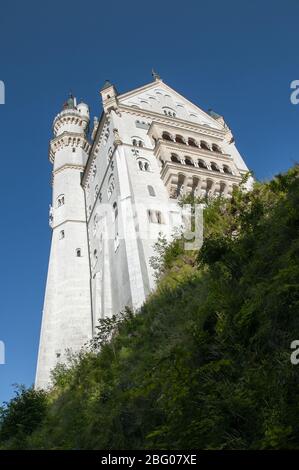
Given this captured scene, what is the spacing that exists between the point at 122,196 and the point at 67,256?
9.94 m

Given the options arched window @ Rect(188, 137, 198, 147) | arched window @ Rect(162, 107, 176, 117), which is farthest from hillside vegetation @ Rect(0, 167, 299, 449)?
arched window @ Rect(162, 107, 176, 117)

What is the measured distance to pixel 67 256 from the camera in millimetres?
37875

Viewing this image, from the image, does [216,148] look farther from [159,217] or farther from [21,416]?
[21,416]

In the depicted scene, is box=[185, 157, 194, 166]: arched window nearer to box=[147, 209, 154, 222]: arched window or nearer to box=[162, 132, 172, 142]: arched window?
box=[162, 132, 172, 142]: arched window

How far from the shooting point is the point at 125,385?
1217 cm

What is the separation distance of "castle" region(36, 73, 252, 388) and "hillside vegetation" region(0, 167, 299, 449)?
33.0 feet

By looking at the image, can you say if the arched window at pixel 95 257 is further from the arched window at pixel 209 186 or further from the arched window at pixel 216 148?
the arched window at pixel 216 148

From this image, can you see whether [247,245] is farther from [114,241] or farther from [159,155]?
[159,155]

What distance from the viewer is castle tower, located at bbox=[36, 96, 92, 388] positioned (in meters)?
32.8

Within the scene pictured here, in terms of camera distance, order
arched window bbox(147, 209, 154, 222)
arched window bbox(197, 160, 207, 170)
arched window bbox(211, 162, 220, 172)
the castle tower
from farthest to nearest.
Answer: arched window bbox(211, 162, 220, 172), arched window bbox(197, 160, 207, 170), the castle tower, arched window bbox(147, 209, 154, 222)

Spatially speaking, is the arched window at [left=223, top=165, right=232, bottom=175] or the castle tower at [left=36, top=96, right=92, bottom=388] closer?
the castle tower at [left=36, top=96, right=92, bottom=388]

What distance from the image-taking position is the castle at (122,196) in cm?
2967
